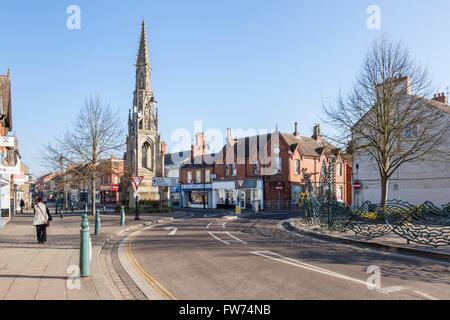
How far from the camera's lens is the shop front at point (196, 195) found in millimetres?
49719

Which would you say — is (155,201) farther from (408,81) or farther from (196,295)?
(196,295)

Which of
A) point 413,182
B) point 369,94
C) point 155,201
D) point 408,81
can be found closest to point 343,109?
point 369,94

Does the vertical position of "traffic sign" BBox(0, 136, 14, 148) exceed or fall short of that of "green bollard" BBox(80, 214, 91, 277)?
it exceeds it

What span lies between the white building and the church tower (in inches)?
817

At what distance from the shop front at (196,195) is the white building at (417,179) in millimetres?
22938

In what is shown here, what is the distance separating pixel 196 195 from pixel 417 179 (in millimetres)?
32119

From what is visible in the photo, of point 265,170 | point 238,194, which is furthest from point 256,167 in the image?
point 238,194

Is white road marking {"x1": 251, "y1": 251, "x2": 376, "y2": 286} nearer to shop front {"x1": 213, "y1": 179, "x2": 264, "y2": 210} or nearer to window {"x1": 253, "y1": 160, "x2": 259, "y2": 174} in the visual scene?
shop front {"x1": 213, "y1": 179, "x2": 264, "y2": 210}

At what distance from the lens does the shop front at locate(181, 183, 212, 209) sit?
163 ft

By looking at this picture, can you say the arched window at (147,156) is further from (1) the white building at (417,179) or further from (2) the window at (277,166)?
(1) the white building at (417,179)

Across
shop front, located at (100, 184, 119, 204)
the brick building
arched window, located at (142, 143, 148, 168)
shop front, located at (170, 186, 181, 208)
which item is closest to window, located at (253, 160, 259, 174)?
the brick building
